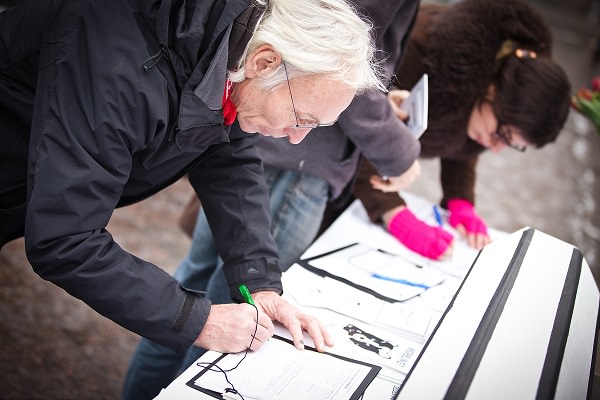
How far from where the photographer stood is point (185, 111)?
1.19 metres

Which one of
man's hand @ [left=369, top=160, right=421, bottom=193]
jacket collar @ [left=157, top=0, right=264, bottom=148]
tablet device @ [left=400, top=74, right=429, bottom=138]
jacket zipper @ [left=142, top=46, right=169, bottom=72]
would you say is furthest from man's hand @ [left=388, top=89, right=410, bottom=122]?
jacket zipper @ [left=142, top=46, right=169, bottom=72]

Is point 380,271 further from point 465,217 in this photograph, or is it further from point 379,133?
point 465,217

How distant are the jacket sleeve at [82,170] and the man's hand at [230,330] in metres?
0.17

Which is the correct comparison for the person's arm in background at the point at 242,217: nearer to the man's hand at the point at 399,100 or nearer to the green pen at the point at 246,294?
the green pen at the point at 246,294

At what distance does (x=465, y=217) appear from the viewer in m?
2.25

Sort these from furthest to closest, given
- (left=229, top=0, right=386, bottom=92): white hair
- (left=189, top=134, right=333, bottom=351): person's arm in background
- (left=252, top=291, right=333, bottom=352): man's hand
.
→ (left=189, top=134, right=333, bottom=351): person's arm in background → (left=252, top=291, right=333, bottom=352): man's hand → (left=229, top=0, right=386, bottom=92): white hair

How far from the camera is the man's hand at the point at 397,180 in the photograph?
199 centimetres

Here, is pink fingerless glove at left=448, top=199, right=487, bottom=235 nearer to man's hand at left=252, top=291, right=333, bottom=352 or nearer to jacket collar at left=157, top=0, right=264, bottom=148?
man's hand at left=252, top=291, right=333, bottom=352

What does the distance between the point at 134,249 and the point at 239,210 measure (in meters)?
1.95

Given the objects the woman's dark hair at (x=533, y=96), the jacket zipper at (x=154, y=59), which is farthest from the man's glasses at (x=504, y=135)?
the jacket zipper at (x=154, y=59)

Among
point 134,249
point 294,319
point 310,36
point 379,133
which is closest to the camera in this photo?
point 310,36

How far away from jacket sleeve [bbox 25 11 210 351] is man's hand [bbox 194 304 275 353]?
0.17m

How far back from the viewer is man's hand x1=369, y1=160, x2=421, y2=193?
6.54 feet

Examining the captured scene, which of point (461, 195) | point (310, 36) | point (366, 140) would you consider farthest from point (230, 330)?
point (461, 195)
